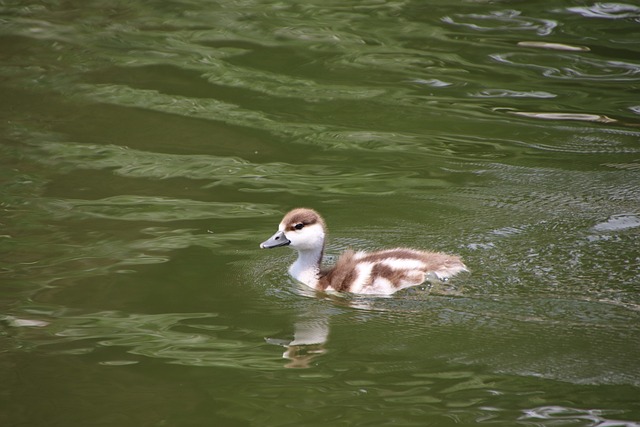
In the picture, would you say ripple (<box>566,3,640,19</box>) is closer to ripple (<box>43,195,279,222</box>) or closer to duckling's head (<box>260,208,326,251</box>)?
ripple (<box>43,195,279,222</box>)

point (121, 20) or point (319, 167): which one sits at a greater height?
point (121, 20)

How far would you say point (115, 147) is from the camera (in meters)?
8.79

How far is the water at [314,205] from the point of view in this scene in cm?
499

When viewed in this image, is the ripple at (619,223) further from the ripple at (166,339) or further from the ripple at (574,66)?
the ripple at (574,66)

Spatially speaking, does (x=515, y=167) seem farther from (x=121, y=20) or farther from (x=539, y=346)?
(x=121, y=20)

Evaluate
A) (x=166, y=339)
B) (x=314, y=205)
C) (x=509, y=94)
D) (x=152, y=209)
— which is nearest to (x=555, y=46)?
(x=509, y=94)

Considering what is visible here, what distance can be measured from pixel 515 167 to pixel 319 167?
1.58 meters

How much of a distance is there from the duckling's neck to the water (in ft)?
0.57

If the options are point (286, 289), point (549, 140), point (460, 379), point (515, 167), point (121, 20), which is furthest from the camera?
point (121, 20)

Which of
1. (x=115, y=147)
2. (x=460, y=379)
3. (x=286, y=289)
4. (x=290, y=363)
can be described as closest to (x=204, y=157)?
(x=115, y=147)

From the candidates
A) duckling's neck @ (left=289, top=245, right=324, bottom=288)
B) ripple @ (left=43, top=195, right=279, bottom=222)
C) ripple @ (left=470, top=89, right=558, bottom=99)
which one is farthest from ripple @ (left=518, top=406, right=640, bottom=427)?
ripple @ (left=470, top=89, right=558, bottom=99)

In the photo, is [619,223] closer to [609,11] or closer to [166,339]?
[166,339]

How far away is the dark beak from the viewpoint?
21.0 feet

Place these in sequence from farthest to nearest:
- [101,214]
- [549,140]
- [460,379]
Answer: [549,140], [101,214], [460,379]
